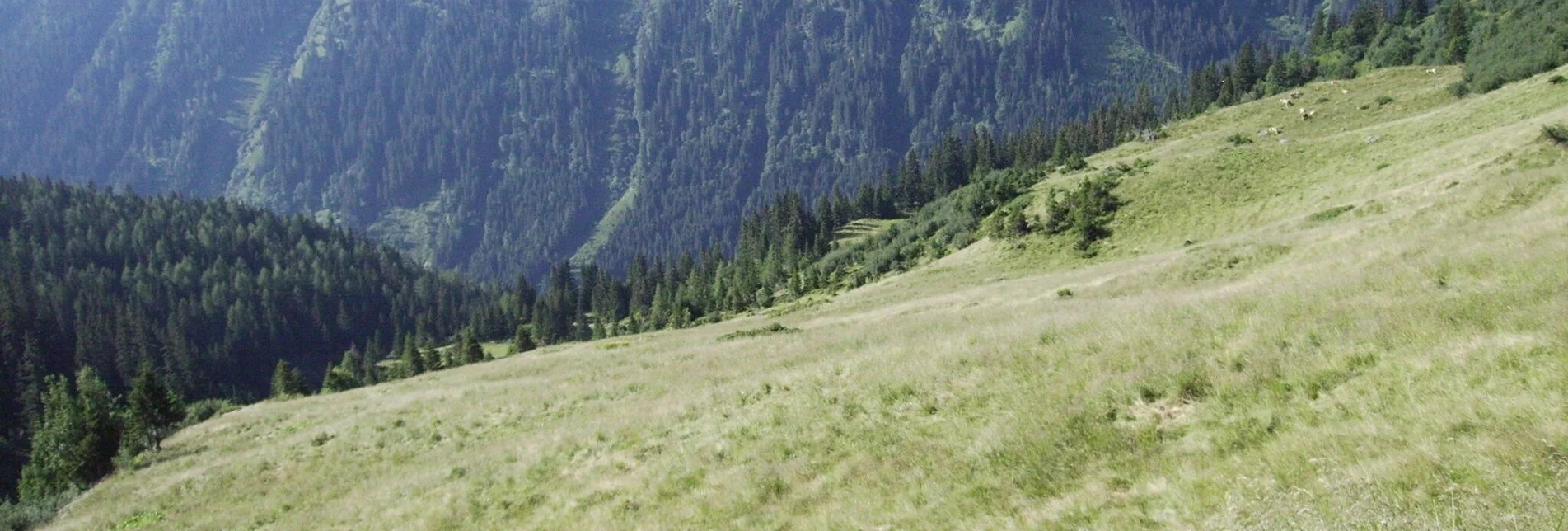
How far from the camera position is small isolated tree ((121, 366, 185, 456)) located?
46.0 metres

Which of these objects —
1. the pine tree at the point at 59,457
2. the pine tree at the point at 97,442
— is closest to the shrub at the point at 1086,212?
the pine tree at the point at 59,457

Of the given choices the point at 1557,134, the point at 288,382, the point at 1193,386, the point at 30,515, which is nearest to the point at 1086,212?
the point at 1557,134

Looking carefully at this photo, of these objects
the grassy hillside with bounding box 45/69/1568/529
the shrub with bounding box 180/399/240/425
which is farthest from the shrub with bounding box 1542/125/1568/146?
the shrub with bounding box 180/399/240/425

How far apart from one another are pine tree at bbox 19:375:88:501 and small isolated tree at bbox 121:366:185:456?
9.39 feet

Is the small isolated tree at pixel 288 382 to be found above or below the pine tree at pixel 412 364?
above

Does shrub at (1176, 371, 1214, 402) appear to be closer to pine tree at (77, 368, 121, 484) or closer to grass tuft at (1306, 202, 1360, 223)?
grass tuft at (1306, 202, 1360, 223)

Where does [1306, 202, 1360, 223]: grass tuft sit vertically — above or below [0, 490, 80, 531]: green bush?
above

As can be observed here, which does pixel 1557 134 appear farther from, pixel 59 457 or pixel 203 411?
pixel 203 411

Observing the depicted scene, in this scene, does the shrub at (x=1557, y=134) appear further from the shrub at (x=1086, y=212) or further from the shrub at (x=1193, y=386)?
the shrub at (x=1193, y=386)

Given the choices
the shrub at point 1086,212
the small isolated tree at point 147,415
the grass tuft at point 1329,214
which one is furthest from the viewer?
the shrub at point 1086,212

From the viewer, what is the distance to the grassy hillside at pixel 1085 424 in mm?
7328

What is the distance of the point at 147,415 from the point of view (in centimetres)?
4625

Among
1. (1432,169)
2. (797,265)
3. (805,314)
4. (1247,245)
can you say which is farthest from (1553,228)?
(797,265)

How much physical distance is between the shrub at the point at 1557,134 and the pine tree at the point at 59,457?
253 feet
